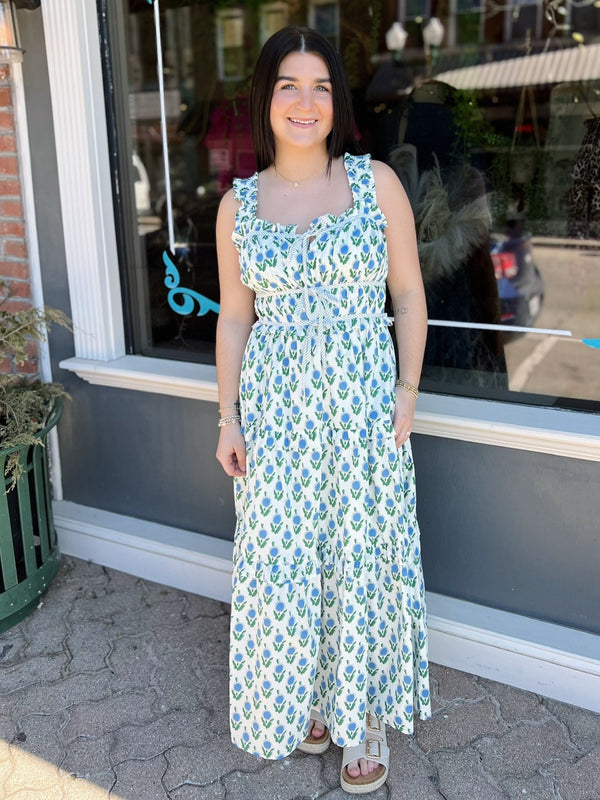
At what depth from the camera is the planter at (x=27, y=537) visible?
8.19ft

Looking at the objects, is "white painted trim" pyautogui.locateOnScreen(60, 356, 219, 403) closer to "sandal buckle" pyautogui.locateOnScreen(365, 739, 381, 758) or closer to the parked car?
"sandal buckle" pyautogui.locateOnScreen(365, 739, 381, 758)

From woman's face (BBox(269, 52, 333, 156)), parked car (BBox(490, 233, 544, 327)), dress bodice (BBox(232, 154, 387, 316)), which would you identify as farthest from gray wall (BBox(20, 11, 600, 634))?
parked car (BBox(490, 233, 544, 327))

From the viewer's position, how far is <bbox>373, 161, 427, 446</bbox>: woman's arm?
176 centimetres

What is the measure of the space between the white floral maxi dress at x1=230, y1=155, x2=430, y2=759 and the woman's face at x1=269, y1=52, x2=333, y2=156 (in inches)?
5.4

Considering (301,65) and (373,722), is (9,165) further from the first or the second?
(373,722)

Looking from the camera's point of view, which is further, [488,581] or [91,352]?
Result: [91,352]

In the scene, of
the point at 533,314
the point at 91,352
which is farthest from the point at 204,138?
the point at 91,352

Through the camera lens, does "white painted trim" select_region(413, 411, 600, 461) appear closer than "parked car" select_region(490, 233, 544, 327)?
Yes

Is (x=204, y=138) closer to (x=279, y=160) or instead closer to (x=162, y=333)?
(x=162, y=333)

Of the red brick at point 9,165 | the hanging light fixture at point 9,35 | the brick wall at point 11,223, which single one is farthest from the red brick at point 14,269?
the hanging light fixture at point 9,35

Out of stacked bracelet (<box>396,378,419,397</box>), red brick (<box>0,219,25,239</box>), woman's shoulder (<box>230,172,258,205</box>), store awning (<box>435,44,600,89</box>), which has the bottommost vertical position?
stacked bracelet (<box>396,378,419,397</box>)

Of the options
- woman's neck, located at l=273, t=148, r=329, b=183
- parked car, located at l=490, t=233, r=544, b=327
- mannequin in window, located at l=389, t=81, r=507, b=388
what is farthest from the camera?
parked car, located at l=490, t=233, r=544, b=327

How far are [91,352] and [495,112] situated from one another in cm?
325

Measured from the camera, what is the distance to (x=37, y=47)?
255 cm
